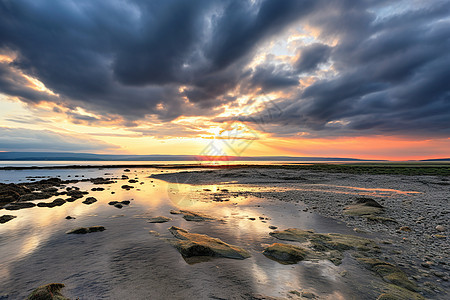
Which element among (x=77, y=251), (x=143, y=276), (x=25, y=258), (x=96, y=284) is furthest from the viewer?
(x=77, y=251)

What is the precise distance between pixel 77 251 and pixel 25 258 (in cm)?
191

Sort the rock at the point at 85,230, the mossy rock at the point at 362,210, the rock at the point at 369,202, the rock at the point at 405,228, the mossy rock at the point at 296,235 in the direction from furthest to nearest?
the rock at the point at 369,202
the mossy rock at the point at 362,210
the rock at the point at 85,230
the rock at the point at 405,228
the mossy rock at the point at 296,235

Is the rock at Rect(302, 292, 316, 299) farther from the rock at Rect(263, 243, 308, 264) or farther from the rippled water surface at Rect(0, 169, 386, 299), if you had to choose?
the rock at Rect(263, 243, 308, 264)

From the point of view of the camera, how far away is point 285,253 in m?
8.44

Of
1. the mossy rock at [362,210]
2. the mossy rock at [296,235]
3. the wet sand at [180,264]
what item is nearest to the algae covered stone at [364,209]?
the mossy rock at [362,210]

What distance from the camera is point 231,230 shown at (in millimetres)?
11984

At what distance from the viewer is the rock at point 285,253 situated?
27.0 feet

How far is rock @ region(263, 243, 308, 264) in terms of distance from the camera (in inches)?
324

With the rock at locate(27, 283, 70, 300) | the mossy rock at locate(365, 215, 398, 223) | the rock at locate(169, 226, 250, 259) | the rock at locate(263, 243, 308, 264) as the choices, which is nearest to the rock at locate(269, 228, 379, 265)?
the rock at locate(263, 243, 308, 264)

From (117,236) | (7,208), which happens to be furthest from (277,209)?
(7,208)

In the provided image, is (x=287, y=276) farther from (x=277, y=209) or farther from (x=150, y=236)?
(x=277, y=209)

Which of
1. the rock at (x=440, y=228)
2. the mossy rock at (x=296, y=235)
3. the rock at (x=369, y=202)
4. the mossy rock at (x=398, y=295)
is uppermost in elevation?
the rock at (x=369, y=202)

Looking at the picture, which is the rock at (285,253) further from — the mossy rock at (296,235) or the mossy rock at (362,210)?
the mossy rock at (362,210)

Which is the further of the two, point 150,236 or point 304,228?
point 304,228
